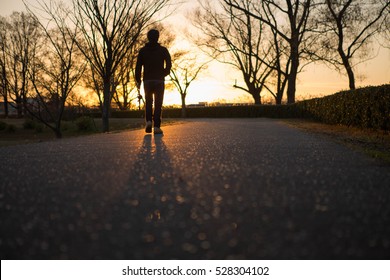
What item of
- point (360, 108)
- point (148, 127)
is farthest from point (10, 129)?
point (360, 108)

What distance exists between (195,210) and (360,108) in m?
11.2

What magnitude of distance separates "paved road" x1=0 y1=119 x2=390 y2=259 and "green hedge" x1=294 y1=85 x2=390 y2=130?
6452 mm

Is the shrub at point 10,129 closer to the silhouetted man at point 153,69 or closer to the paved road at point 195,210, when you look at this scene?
the silhouetted man at point 153,69

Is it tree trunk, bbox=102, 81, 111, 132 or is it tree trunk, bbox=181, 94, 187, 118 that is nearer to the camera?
tree trunk, bbox=102, 81, 111, 132

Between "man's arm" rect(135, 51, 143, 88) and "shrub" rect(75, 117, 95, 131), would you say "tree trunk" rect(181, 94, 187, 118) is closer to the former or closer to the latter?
"shrub" rect(75, 117, 95, 131)

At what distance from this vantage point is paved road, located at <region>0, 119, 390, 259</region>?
6.40 ft

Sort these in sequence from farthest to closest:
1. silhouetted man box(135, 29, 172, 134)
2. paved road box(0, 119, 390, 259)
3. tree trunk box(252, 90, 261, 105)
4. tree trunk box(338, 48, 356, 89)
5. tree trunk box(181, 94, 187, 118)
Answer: tree trunk box(181, 94, 187, 118)
tree trunk box(252, 90, 261, 105)
tree trunk box(338, 48, 356, 89)
silhouetted man box(135, 29, 172, 134)
paved road box(0, 119, 390, 259)

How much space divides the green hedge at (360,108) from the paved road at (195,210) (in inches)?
254

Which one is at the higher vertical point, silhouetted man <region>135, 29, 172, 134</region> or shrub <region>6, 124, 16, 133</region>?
silhouetted man <region>135, 29, 172, 134</region>

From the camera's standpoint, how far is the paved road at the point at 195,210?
1.95 metres

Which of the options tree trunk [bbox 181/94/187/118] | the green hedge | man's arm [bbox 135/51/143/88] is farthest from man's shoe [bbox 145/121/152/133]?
tree trunk [bbox 181/94/187/118]

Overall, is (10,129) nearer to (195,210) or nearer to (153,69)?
(153,69)

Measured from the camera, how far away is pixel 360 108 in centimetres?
1255

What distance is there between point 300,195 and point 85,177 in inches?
78.5
